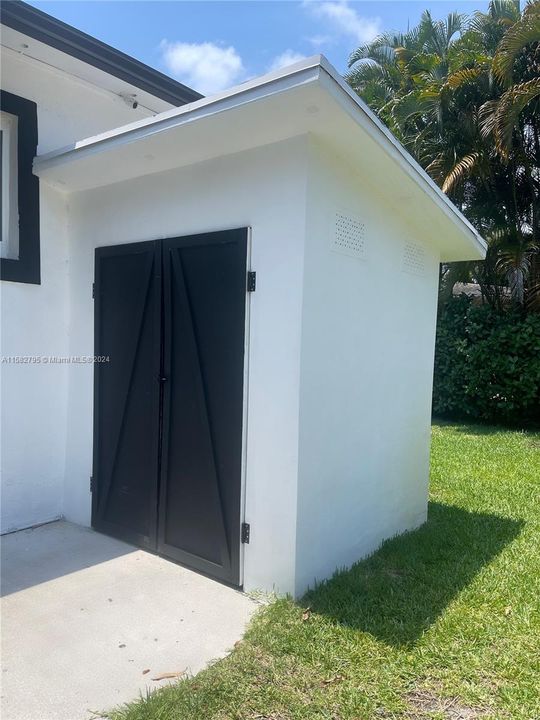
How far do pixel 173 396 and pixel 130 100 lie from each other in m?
3.37

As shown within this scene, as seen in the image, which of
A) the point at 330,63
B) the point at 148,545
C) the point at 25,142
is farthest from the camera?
the point at 25,142

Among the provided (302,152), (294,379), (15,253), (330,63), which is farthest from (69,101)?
(294,379)

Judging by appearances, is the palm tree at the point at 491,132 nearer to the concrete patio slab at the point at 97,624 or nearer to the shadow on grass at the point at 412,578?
the shadow on grass at the point at 412,578

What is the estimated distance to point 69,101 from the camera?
4863 millimetres

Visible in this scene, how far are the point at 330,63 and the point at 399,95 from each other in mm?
10281

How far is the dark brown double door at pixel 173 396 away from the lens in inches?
142

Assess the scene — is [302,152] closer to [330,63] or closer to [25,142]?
[330,63]

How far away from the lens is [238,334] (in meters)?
3.57

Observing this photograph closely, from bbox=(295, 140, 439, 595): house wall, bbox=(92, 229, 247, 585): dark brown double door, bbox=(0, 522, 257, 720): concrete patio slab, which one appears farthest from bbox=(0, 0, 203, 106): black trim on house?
bbox=(0, 522, 257, 720): concrete patio slab

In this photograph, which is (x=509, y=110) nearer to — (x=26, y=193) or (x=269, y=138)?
(x=269, y=138)

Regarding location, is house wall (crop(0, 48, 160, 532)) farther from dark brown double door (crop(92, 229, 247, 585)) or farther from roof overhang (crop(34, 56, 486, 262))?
roof overhang (crop(34, 56, 486, 262))

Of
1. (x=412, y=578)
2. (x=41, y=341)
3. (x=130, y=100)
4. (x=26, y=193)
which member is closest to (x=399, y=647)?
(x=412, y=578)

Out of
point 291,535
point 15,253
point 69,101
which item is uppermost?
point 69,101

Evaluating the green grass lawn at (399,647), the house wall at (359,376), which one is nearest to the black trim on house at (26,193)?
the house wall at (359,376)
